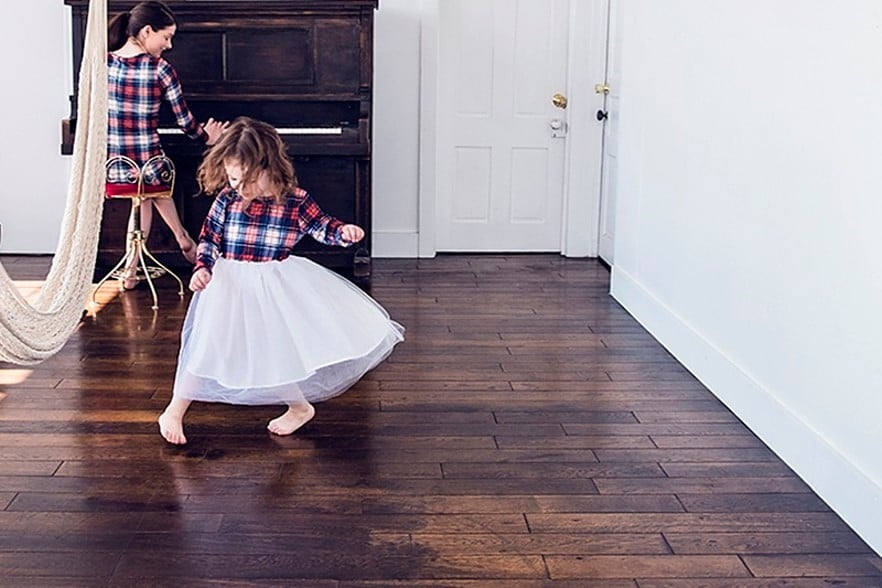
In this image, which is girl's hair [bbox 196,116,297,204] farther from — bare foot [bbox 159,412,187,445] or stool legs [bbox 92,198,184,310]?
stool legs [bbox 92,198,184,310]

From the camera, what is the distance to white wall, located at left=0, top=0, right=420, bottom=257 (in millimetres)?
6535

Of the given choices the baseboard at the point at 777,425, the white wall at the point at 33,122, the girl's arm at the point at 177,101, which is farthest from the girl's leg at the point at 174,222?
the baseboard at the point at 777,425

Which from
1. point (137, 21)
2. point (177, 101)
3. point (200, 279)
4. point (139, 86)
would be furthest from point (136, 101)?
point (200, 279)

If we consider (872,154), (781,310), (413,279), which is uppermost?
(872,154)

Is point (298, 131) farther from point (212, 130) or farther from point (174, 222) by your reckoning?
point (174, 222)

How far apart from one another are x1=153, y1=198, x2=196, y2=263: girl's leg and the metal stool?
0.10 metres

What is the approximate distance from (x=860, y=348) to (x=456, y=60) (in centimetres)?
426

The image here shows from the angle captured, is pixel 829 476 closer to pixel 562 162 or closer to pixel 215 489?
pixel 215 489

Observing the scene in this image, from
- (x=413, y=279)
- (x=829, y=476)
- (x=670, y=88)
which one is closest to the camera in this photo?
(x=829, y=476)

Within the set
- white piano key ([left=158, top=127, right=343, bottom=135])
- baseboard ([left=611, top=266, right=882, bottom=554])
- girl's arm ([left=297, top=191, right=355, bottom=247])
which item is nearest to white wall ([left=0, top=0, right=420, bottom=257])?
white piano key ([left=158, top=127, right=343, bottom=135])

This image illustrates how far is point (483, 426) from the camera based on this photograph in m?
3.84

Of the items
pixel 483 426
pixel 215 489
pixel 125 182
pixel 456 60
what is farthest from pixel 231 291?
pixel 456 60

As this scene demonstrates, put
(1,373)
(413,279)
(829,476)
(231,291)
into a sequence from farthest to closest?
(413,279), (1,373), (231,291), (829,476)

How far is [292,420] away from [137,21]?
2.65m
